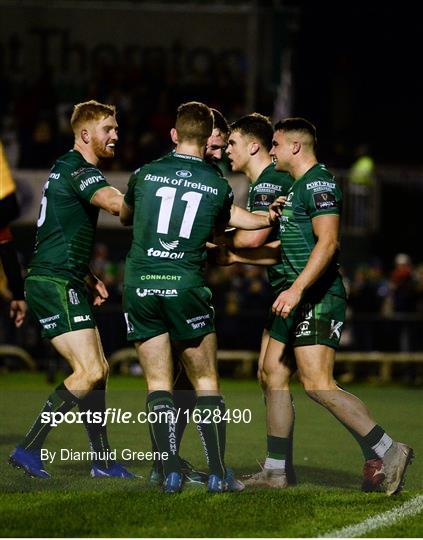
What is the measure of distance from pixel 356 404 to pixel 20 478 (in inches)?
90.6

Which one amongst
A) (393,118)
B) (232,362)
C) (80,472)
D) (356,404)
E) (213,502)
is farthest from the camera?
(393,118)

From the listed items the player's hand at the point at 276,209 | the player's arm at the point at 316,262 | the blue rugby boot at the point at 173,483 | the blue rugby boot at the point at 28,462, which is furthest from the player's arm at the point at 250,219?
the blue rugby boot at the point at 28,462

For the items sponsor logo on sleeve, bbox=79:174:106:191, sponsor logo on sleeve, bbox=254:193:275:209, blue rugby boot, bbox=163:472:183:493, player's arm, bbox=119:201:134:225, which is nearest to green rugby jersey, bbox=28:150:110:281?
sponsor logo on sleeve, bbox=79:174:106:191

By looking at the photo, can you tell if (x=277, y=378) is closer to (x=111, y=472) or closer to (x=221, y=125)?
(x=111, y=472)

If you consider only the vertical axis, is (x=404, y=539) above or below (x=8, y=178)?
below

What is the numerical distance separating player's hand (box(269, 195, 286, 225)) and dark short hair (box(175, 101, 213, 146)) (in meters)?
0.79

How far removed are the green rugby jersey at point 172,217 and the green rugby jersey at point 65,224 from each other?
0.81 meters

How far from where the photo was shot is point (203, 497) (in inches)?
315

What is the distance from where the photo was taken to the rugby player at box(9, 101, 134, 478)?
8938 millimetres

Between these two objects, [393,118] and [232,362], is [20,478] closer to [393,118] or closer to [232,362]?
[232,362]

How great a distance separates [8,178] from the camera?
8.26m

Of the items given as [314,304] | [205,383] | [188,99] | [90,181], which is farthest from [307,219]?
[188,99]

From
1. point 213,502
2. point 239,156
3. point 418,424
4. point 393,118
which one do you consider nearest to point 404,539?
point 213,502

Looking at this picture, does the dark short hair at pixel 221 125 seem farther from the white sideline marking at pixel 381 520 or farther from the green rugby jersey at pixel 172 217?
the white sideline marking at pixel 381 520
